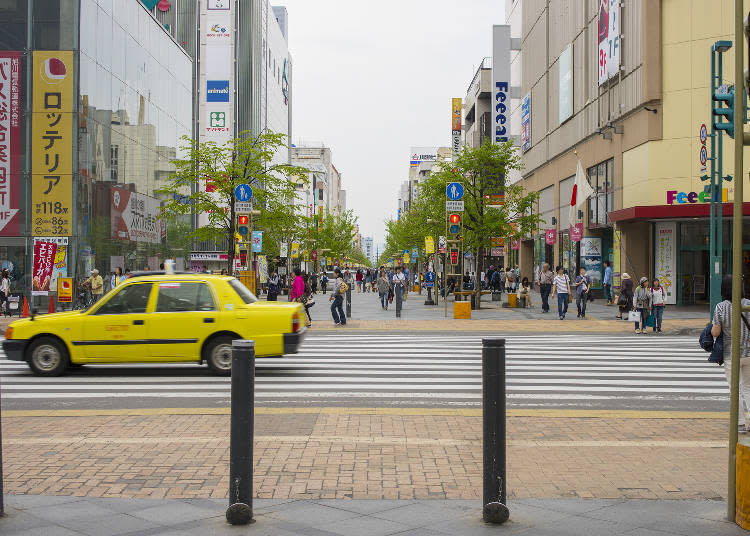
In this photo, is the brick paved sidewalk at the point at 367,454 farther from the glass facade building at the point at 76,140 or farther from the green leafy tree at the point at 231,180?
the glass facade building at the point at 76,140

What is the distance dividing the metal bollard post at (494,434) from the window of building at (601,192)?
3249cm

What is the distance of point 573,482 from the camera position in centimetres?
590

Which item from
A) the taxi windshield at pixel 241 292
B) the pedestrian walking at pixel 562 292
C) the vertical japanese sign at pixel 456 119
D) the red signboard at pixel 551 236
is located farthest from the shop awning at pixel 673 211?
the vertical japanese sign at pixel 456 119

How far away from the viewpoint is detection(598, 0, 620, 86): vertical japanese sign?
3431 centimetres

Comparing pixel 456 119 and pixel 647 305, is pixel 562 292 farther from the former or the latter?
pixel 456 119

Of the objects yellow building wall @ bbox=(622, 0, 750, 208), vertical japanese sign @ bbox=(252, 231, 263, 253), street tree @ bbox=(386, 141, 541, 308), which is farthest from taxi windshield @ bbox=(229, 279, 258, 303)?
vertical japanese sign @ bbox=(252, 231, 263, 253)

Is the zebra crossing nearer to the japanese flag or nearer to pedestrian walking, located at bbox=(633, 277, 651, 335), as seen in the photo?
pedestrian walking, located at bbox=(633, 277, 651, 335)

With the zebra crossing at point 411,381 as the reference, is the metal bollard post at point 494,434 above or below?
above

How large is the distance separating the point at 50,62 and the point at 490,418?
2954cm

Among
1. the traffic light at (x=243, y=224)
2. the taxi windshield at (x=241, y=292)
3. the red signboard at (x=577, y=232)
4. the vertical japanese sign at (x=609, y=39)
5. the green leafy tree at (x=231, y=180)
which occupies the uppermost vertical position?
the vertical japanese sign at (x=609, y=39)

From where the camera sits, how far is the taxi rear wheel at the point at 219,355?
12086 millimetres

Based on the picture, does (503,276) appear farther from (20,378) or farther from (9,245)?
(20,378)

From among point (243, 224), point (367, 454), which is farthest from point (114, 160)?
point (367, 454)

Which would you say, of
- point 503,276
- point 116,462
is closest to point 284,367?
point 116,462
